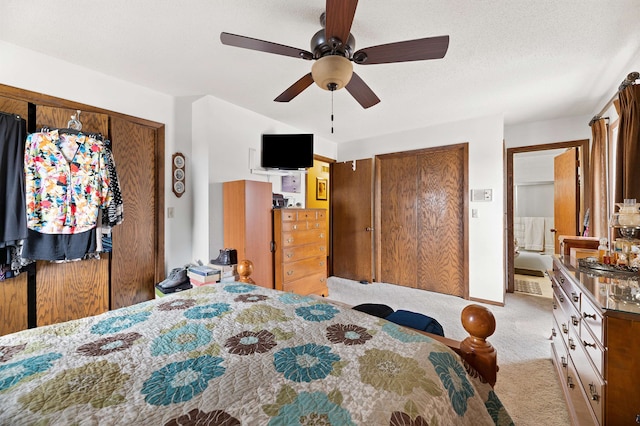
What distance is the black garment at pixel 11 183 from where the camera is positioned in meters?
1.85

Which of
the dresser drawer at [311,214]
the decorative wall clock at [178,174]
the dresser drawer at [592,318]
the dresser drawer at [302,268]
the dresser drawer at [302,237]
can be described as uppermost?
the decorative wall clock at [178,174]

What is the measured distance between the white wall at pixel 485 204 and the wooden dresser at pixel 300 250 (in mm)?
1983

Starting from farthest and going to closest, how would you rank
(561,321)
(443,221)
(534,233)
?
(534,233) → (443,221) → (561,321)

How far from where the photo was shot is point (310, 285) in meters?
3.37

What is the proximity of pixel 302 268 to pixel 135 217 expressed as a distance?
182 cm

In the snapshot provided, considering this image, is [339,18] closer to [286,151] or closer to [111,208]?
[286,151]

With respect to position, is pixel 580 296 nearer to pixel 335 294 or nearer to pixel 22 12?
pixel 335 294

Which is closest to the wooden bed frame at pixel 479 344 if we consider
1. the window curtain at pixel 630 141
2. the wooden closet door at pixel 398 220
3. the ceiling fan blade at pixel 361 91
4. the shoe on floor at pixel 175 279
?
the ceiling fan blade at pixel 361 91

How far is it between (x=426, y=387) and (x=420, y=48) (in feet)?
5.23

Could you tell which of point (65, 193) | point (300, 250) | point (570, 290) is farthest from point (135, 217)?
point (570, 290)

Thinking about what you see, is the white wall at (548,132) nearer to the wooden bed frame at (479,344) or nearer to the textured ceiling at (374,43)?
the textured ceiling at (374,43)

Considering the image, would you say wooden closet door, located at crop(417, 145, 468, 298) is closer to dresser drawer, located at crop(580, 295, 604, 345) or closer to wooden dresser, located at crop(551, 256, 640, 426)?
wooden dresser, located at crop(551, 256, 640, 426)

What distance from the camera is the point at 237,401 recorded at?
618mm

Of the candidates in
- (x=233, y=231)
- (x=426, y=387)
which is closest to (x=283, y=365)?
(x=426, y=387)
